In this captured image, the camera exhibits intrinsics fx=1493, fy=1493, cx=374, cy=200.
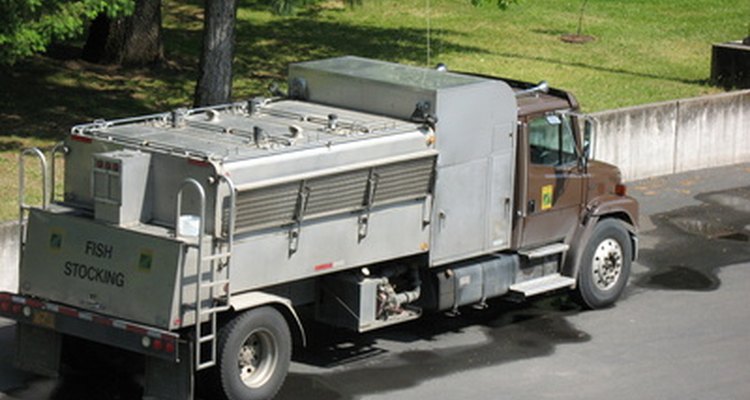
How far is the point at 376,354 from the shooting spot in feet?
47.1

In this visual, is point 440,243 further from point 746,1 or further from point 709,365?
point 746,1

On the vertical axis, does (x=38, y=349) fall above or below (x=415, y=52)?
below

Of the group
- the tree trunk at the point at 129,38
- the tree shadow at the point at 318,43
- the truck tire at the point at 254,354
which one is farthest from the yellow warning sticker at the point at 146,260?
the tree shadow at the point at 318,43

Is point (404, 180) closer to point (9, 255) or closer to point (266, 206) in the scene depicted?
point (266, 206)

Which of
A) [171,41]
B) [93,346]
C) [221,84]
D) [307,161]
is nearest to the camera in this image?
[307,161]

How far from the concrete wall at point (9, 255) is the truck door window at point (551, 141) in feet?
17.4

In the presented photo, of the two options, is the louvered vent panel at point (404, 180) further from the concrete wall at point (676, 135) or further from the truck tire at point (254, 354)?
the concrete wall at point (676, 135)

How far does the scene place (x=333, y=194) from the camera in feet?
42.7

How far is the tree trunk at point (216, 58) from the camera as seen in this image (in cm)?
1998

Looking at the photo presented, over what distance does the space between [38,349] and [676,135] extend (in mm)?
12663

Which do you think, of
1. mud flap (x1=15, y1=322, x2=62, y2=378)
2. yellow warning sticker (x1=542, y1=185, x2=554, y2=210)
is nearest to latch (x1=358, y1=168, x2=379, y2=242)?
yellow warning sticker (x1=542, y1=185, x2=554, y2=210)

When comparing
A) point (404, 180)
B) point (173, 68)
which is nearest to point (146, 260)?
point (404, 180)

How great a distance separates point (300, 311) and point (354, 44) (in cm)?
1217

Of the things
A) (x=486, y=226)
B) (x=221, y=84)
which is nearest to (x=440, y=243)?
(x=486, y=226)
